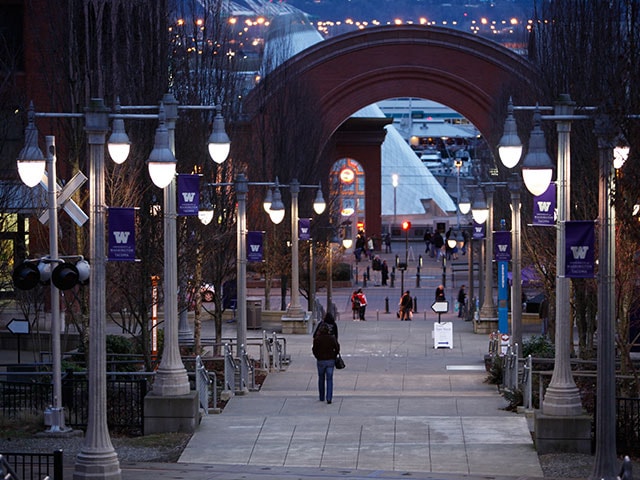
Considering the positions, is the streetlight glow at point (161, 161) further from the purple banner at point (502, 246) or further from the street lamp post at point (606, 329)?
the purple banner at point (502, 246)

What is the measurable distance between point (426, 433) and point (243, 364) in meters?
8.57

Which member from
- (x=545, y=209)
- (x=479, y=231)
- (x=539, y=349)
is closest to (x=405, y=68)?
(x=479, y=231)

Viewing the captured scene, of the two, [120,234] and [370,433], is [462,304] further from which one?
[120,234]

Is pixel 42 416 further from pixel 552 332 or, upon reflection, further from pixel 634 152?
pixel 552 332

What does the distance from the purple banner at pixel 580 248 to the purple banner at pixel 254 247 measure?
61.1ft

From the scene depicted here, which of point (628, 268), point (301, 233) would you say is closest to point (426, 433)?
point (628, 268)

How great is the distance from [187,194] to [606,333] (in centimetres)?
920

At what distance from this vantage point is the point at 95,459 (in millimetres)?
16391

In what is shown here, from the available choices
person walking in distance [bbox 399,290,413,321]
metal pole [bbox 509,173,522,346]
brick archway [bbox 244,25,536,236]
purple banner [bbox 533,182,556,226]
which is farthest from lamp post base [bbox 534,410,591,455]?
brick archway [bbox 244,25,536,236]

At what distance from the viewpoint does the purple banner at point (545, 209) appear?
2005 centimetres

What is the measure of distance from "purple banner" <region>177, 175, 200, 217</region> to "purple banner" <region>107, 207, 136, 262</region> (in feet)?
13.7

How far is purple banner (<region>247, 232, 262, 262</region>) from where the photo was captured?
3478 centimetres

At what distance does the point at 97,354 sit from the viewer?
16.4 metres

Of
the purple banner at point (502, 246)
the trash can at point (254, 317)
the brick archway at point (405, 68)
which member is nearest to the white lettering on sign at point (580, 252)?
the purple banner at point (502, 246)
